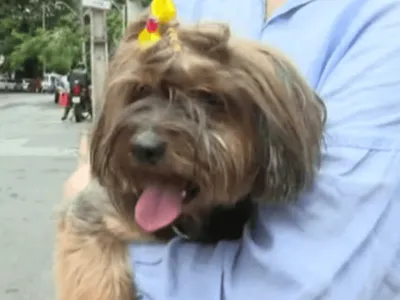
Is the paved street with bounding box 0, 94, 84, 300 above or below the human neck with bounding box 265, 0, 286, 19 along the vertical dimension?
below

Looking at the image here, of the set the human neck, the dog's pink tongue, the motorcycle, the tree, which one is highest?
the human neck

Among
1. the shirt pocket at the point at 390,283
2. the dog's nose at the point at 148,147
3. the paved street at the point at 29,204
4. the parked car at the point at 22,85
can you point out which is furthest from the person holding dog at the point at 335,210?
the parked car at the point at 22,85

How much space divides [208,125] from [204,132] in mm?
27

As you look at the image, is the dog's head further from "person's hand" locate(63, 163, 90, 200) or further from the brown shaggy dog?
"person's hand" locate(63, 163, 90, 200)

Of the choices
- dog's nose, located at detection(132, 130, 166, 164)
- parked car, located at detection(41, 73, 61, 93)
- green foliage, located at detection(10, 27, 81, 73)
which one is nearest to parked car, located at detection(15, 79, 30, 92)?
parked car, located at detection(41, 73, 61, 93)

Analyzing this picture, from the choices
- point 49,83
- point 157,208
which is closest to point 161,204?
point 157,208

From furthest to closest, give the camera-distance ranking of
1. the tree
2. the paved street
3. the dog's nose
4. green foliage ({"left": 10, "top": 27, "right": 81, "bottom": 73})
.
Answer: the tree, green foliage ({"left": 10, "top": 27, "right": 81, "bottom": 73}), the paved street, the dog's nose

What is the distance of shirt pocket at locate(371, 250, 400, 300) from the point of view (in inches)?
73.8

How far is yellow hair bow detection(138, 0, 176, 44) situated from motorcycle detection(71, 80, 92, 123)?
88.3ft

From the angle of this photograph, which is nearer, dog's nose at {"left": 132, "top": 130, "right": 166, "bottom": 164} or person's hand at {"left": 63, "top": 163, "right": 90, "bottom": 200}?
dog's nose at {"left": 132, "top": 130, "right": 166, "bottom": 164}

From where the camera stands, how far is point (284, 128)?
2.05 meters

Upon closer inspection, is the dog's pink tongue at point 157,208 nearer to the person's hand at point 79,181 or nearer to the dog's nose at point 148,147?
the dog's nose at point 148,147

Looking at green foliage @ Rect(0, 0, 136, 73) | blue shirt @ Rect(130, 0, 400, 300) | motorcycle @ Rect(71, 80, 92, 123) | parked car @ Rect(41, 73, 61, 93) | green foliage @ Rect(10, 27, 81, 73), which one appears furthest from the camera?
parked car @ Rect(41, 73, 61, 93)

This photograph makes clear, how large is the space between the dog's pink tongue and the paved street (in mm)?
3957
